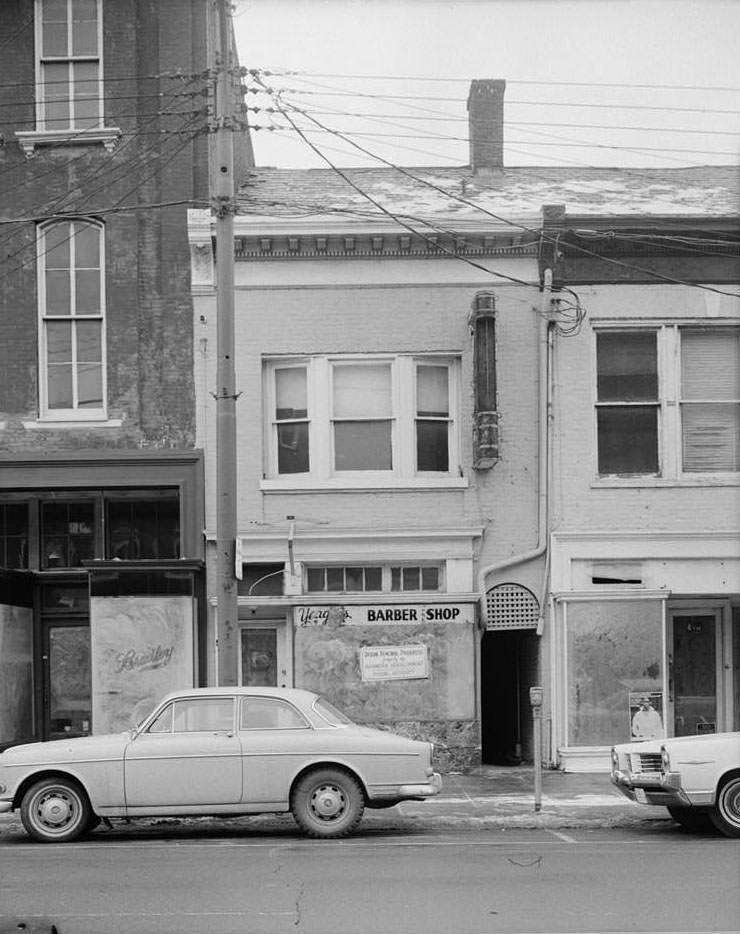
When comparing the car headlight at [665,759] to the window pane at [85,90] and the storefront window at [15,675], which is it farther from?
the window pane at [85,90]

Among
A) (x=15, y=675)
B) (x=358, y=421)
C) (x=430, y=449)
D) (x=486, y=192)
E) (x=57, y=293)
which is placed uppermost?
(x=486, y=192)

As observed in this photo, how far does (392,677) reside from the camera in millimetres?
18703

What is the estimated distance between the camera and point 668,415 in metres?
19.2

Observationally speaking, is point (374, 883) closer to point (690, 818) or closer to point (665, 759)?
point (665, 759)

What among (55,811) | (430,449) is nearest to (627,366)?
(430,449)

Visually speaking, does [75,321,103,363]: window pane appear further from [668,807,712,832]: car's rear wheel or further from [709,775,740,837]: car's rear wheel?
[709,775,740,837]: car's rear wheel

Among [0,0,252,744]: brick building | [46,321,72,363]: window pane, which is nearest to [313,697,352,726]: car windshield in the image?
[0,0,252,744]: brick building

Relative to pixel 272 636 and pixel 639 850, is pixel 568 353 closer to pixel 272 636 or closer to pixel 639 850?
pixel 272 636

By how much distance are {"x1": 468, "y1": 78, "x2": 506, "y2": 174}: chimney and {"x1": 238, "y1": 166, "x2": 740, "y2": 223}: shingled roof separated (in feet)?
0.73

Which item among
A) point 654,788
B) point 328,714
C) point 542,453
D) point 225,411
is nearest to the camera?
point 654,788

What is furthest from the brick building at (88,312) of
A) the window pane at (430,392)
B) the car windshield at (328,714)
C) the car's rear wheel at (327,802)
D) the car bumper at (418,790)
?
the car bumper at (418,790)

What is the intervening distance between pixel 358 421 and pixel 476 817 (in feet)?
21.8

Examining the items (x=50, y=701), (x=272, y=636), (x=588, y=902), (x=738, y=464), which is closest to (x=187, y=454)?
(x=272, y=636)

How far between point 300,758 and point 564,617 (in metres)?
6.85
